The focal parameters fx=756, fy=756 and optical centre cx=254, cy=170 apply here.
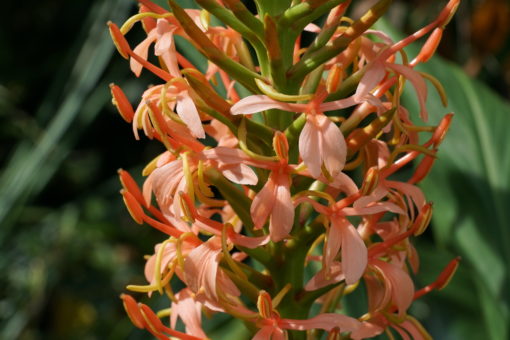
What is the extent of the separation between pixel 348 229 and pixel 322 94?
128 millimetres

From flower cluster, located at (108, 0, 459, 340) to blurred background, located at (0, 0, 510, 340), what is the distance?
0.55 metres

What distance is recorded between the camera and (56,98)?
5.58 feet

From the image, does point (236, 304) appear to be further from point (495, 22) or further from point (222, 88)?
point (495, 22)

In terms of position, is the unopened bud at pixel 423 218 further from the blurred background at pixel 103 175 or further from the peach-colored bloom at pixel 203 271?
the blurred background at pixel 103 175

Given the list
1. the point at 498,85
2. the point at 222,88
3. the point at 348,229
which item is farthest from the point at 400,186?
the point at 498,85

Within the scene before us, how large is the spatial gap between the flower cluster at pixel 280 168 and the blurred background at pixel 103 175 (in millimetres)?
552

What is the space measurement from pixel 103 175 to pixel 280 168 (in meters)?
2.10

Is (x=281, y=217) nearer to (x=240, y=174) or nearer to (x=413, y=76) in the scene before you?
(x=240, y=174)

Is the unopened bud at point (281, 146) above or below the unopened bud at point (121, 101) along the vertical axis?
below

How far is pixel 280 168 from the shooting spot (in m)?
0.70

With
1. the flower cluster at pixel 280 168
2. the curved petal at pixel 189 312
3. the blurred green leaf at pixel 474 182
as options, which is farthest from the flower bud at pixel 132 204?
the blurred green leaf at pixel 474 182

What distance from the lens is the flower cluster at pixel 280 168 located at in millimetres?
696

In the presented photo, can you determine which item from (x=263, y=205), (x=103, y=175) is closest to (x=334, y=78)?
(x=263, y=205)

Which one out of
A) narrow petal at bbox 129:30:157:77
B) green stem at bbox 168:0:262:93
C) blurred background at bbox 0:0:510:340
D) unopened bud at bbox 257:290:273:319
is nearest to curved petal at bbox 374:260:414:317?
unopened bud at bbox 257:290:273:319
